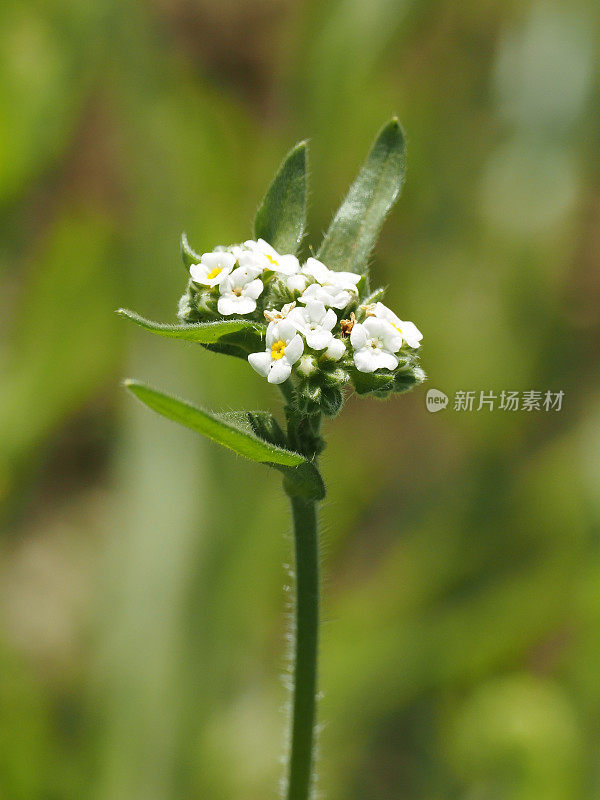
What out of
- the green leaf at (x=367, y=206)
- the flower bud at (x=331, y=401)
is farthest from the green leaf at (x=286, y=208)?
the flower bud at (x=331, y=401)

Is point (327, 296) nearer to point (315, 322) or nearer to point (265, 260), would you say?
point (315, 322)

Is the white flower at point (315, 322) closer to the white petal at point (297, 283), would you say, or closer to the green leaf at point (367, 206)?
the white petal at point (297, 283)

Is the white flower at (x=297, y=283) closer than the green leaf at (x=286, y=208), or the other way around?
the white flower at (x=297, y=283)

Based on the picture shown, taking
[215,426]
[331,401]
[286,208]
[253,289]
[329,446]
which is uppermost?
[329,446]

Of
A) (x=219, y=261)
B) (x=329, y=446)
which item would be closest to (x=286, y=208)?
(x=219, y=261)

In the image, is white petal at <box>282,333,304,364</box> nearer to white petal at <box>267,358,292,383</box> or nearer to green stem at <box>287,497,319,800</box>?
white petal at <box>267,358,292,383</box>

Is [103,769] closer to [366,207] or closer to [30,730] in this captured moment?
[30,730]
